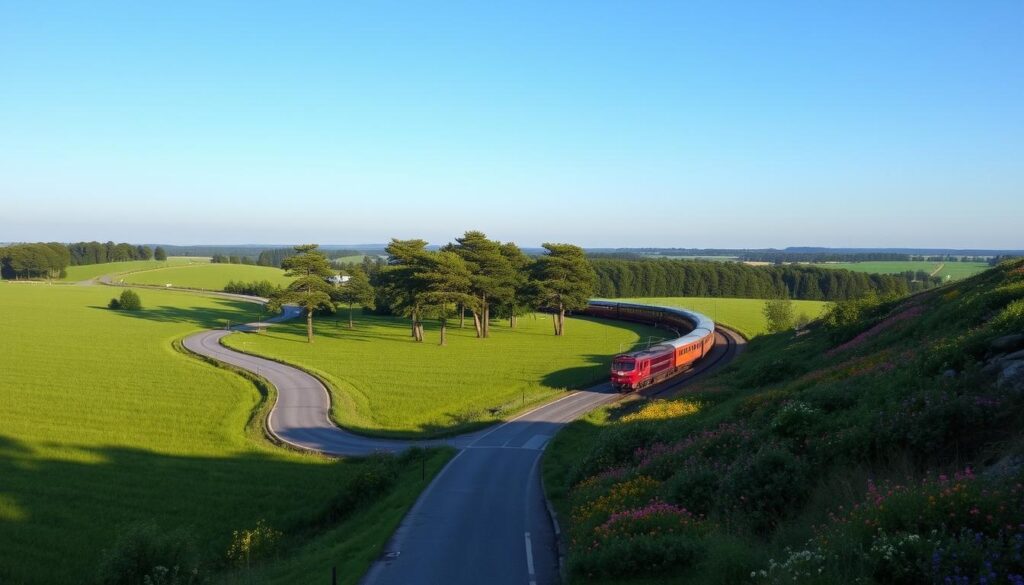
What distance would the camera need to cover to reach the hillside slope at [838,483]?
7.18 m

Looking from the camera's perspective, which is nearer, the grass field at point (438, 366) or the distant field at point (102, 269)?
the grass field at point (438, 366)

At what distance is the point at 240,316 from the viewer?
92.2 meters

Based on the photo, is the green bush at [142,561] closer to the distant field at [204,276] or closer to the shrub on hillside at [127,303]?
the shrub on hillside at [127,303]

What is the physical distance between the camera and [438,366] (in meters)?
50.7

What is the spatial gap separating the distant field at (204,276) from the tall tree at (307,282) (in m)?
81.6

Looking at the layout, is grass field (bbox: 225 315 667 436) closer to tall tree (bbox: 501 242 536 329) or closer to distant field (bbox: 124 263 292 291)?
tall tree (bbox: 501 242 536 329)

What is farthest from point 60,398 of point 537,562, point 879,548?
point 879,548

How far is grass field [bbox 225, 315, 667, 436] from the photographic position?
3497 centimetres

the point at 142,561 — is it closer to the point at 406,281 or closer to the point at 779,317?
the point at 406,281

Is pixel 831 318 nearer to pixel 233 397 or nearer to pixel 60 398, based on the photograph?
pixel 233 397

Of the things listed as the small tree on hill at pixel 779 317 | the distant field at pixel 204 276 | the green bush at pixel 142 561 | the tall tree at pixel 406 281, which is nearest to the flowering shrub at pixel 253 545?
the green bush at pixel 142 561

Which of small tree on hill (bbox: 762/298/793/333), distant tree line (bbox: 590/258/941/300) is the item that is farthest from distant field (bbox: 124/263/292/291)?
small tree on hill (bbox: 762/298/793/333)

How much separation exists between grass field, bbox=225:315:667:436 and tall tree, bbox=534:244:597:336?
4261mm

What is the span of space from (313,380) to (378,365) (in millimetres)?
7254
